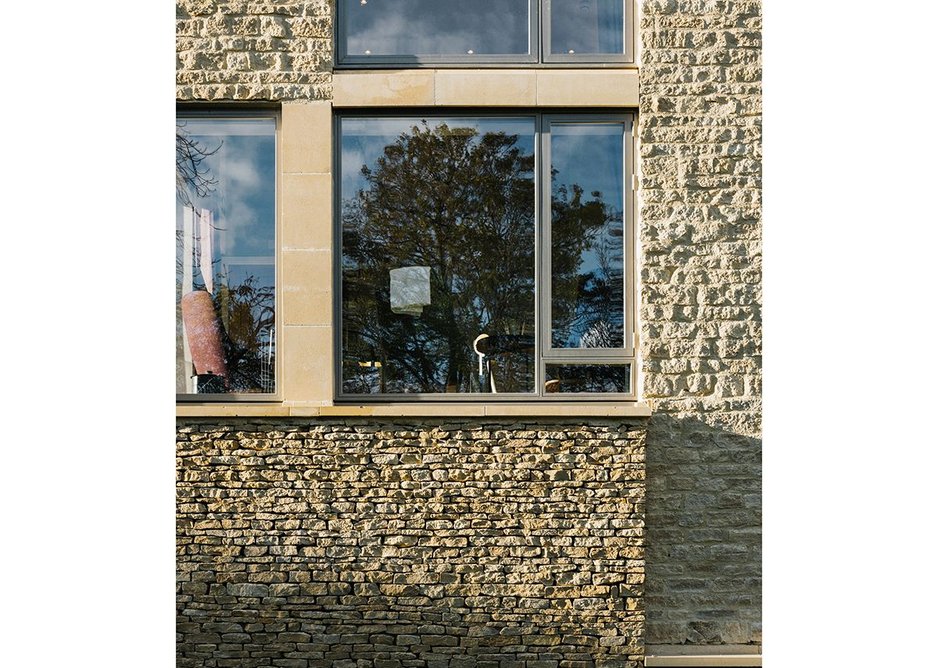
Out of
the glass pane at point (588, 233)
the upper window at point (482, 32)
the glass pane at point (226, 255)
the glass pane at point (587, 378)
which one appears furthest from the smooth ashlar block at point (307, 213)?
the glass pane at point (587, 378)

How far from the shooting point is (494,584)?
5.96m

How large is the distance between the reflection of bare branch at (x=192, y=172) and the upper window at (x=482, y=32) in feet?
4.39

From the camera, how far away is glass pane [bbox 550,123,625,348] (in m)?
6.28

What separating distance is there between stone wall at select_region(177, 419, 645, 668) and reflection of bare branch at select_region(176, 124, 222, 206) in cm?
184

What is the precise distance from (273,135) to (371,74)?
92 cm

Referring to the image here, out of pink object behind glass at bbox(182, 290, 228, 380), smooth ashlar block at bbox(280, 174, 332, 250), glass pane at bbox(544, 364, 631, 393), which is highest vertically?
smooth ashlar block at bbox(280, 174, 332, 250)

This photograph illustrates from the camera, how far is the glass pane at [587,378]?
624cm

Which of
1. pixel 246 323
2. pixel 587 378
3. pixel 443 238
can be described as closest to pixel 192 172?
pixel 246 323

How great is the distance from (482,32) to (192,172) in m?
2.56

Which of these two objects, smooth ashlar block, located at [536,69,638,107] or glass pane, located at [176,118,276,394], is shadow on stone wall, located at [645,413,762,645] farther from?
glass pane, located at [176,118,276,394]

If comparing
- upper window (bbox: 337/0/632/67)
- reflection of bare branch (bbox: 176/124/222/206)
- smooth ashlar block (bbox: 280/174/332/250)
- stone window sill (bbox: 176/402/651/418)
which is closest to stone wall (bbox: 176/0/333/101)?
upper window (bbox: 337/0/632/67)

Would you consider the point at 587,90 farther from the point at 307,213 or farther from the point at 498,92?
the point at 307,213

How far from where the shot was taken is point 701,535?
614 centimetres

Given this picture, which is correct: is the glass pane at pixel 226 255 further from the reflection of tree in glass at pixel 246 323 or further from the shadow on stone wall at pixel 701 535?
the shadow on stone wall at pixel 701 535
